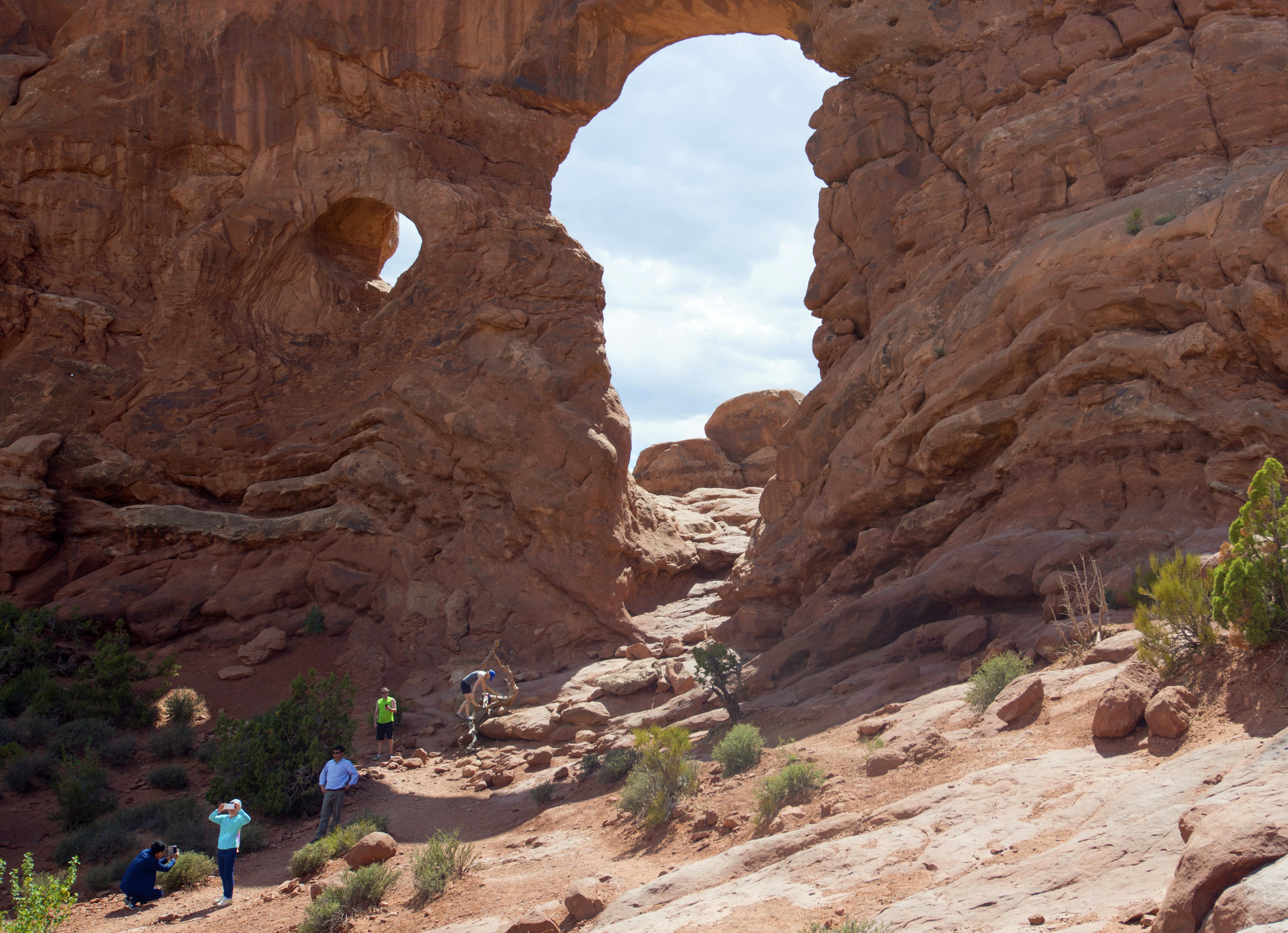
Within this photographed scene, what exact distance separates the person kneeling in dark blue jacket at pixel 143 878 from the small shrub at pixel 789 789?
22.2 feet

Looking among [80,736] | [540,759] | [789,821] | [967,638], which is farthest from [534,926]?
[80,736]

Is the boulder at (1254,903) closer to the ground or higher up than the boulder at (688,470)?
closer to the ground

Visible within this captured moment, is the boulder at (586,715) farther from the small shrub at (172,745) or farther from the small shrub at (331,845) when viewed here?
the small shrub at (172,745)

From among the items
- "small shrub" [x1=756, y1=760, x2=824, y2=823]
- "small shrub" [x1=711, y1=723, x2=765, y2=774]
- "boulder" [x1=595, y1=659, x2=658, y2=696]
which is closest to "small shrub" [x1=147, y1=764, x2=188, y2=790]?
"boulder" [x1=595, y1=659, x2=658, y2=696]

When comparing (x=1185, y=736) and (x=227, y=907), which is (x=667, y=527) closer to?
(x=227, y=907)

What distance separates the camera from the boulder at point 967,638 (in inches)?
434

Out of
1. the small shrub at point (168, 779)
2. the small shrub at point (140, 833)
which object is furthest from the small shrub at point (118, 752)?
the small shrub at point (140, 833)

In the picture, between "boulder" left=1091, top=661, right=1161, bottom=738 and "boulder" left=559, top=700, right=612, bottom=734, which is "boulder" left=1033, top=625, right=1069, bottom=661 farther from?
"boulder" left=559, top=700, right=612, bottom=734

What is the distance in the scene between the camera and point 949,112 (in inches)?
674

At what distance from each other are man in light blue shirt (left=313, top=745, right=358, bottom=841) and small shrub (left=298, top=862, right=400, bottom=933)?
96.4 inches

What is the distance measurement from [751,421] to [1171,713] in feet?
86.2

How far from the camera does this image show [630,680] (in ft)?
53.1

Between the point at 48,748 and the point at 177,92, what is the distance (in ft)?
53.1

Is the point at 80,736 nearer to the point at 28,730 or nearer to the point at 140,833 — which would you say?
the point at 28,730
